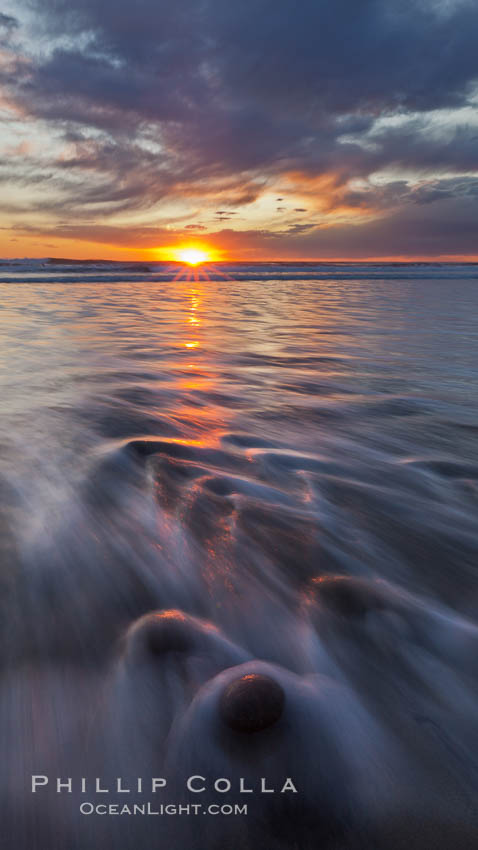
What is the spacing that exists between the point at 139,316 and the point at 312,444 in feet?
22.8

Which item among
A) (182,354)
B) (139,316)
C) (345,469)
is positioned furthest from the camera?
(139,316)

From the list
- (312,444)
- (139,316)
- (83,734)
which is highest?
(139,316)

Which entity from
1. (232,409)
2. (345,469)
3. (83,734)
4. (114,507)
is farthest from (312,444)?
(83,734)

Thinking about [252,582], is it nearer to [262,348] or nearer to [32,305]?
[262,348]

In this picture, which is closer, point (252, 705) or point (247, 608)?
point (252, 705)

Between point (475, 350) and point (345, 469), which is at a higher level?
point (475, 350)

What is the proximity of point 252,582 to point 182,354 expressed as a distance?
3990 mm

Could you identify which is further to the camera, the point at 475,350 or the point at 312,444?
the point at 475,350

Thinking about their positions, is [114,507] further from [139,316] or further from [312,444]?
[139,316]

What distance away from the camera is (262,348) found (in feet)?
18.2

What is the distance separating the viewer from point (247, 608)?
4.29 ft

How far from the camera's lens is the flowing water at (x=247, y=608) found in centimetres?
86

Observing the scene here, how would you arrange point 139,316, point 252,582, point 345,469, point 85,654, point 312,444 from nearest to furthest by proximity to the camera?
point 85,654
point 252,582
point 345,469
point 312,444
point 139,316

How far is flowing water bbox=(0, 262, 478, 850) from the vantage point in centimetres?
86
